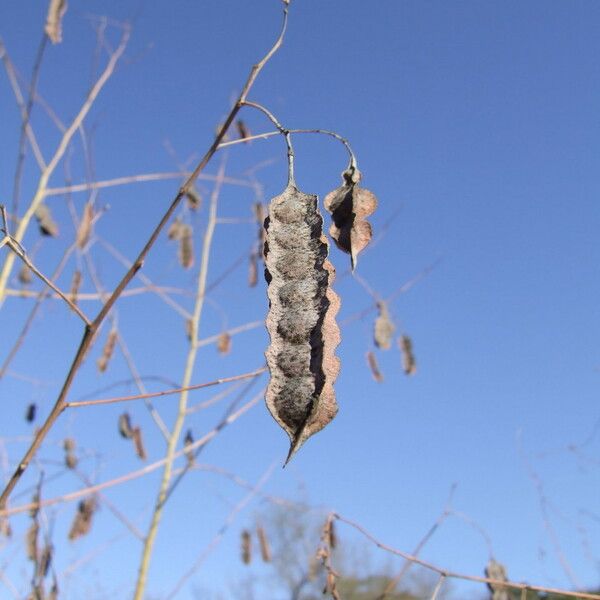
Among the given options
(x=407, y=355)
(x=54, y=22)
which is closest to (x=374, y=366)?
(x=407, y=355)

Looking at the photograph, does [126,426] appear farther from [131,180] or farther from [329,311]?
[329,311]

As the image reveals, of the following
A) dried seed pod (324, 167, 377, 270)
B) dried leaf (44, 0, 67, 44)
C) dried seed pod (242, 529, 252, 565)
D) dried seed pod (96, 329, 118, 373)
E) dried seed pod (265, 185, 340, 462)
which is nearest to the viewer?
dried seed pod (265, 185, 340, 462)

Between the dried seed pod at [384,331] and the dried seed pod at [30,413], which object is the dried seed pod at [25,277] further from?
the dried seed pod at [384,331]

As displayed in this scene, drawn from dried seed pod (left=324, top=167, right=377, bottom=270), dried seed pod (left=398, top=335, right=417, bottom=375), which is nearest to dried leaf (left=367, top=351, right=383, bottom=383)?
dried seed pod (left=398, top=335, right=417, bottom=375)

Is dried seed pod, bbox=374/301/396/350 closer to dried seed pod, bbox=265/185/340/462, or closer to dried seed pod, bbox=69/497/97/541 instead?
dried seed pod, bbox=69/497/97/541

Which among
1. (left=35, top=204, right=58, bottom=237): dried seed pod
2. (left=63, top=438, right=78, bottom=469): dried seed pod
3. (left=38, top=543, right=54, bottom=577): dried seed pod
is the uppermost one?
(left=35, top=204, right=58, bottom=237): dried seed pod

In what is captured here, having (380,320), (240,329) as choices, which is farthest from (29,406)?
(380,320)

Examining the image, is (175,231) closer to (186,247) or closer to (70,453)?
(186,247)
